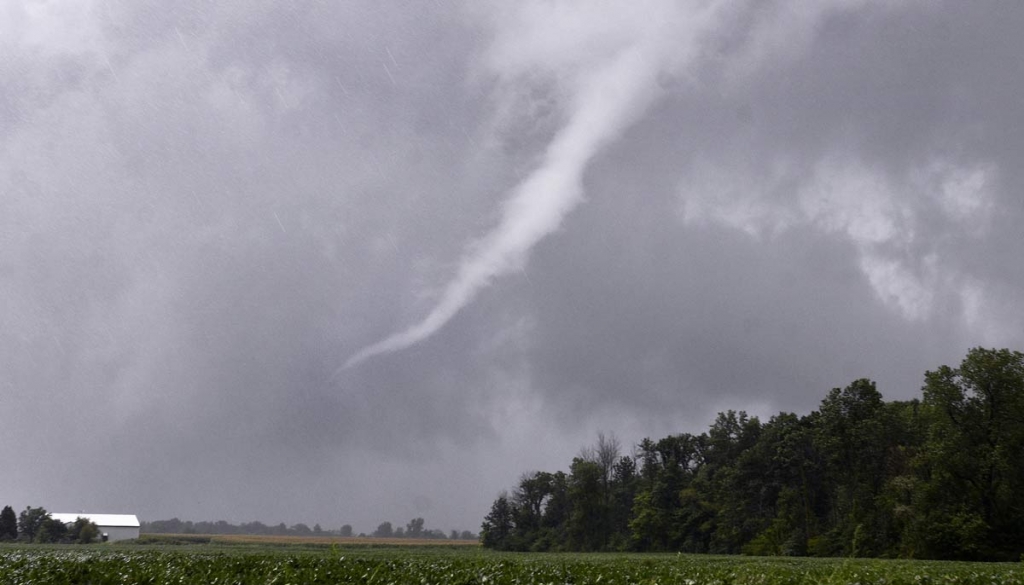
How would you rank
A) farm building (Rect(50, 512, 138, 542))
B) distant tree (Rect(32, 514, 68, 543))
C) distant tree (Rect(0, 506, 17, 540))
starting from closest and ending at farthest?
distant tree (Rect(32, 514, 68, 543)) < distant tree (Rect(0, 506, 17, 540)) < farm building (Rect(50, 512, 138, 542))

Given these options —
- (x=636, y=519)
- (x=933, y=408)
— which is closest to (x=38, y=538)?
(x=636, y=519)

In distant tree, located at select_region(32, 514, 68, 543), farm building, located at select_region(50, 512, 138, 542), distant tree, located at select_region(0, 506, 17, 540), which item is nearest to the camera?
distant tree, located at select_region(32, 514, 68, 543)

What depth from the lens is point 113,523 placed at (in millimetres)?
183125

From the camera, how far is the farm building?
17500cm

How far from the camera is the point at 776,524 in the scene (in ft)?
284

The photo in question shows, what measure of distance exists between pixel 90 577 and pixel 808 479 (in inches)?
3659

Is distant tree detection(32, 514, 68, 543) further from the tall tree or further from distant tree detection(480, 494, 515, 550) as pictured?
the tall tree

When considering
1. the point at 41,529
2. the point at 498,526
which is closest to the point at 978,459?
the point at 498,526

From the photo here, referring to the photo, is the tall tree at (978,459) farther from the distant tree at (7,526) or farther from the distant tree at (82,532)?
the distant tree at (7,526)

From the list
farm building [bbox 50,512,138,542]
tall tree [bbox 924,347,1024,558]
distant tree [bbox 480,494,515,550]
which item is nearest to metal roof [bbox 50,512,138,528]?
farm building [bbox 50,512,138,542]

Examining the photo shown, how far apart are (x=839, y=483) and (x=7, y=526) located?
15866 centimetres

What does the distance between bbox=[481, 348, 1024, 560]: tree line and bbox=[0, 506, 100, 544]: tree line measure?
3733 inches

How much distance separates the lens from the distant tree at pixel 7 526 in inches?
5497

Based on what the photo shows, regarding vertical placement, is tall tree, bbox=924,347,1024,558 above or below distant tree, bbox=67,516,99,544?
above
